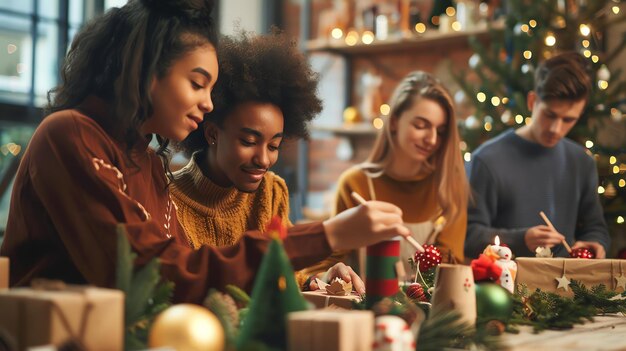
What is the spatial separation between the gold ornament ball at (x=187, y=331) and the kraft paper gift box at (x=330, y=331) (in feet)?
0.32

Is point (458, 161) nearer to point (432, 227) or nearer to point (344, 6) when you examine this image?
point (432, 227)

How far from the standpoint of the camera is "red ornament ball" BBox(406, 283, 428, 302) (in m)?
1.78

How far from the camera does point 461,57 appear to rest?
5.15 meters

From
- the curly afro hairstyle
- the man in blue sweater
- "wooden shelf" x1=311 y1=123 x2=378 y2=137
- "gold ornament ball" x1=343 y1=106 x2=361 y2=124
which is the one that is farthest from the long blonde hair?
"gold ornament ball" x1=343 y1=106 x2=361 y2=124

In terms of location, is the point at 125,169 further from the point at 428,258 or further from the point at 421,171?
the point at 421,171

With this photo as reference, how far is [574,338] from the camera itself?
1479mm

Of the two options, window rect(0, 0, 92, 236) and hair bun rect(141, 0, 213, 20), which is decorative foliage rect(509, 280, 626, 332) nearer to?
hair bun rect(141, 0, 213, 20)

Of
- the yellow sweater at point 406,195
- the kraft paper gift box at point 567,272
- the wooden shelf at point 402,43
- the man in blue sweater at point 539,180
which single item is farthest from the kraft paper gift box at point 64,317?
the wooden shelf at point 402,43

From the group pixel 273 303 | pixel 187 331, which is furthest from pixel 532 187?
pixel 187 331

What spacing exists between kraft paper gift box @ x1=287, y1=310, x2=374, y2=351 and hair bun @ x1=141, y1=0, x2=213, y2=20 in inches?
32.0

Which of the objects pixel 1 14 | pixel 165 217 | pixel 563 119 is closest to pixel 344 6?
pixel 1 14

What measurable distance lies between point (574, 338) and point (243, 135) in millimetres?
947

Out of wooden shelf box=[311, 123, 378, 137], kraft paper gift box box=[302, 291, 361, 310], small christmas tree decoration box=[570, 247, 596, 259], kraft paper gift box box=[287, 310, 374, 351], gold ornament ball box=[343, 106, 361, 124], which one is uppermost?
gold ornament ball box=[343, 106, 361, 124]

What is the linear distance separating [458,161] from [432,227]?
259 mm
